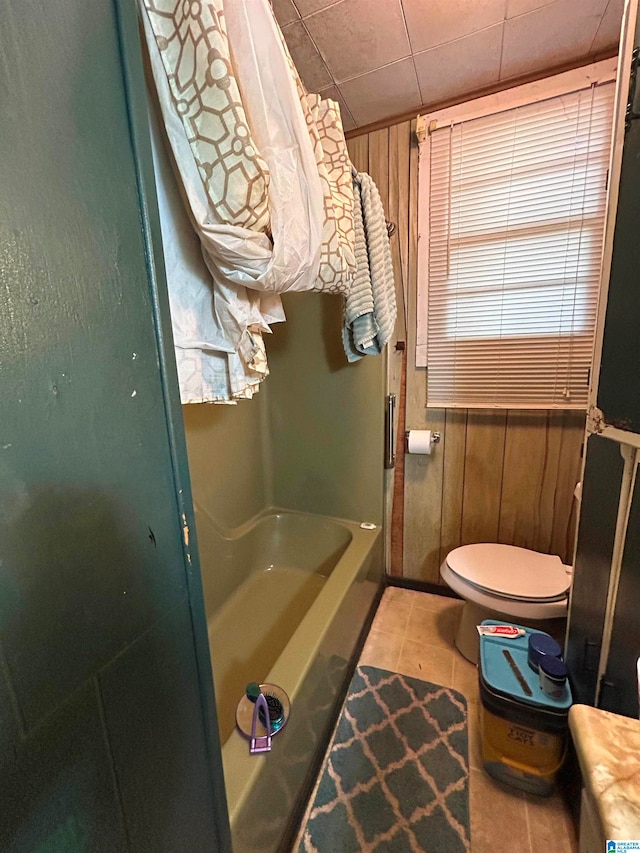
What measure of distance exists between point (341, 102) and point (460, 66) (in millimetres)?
466

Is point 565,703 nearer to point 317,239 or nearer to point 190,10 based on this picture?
point 317,239

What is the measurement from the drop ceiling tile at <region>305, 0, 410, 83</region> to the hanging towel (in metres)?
0.36

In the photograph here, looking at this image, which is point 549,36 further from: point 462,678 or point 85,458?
point 462,678

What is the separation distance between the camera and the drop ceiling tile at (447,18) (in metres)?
1.13

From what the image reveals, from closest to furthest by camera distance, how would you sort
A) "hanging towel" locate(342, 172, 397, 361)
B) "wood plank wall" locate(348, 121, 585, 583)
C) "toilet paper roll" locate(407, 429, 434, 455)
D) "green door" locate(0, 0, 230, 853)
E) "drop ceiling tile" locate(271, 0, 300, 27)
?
1. "green door" locate(0, 0, 230, 853)
2. "drop ceiling tile" locate(271, 0, 300, 27)
3. "hanging towel" locate(342, 172, 397, 361)
4. "wood plank wall" locate(348, 121, 585, 583)
5. "toilet paper roll" locate(407, 429, 434, 455)

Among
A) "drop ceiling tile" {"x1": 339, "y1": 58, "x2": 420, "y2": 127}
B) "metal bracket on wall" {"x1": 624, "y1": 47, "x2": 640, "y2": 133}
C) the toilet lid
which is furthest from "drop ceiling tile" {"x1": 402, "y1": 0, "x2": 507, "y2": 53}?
the toilet lid

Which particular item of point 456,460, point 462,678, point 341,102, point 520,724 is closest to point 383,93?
point 341,102

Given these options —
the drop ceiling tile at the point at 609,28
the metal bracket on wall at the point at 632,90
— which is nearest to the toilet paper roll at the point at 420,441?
the metal bracket on wall at the point at 632,90

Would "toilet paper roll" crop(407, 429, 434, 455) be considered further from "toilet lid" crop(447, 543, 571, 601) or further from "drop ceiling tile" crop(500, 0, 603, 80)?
"drop ceiling tile" crop(500, 0, 603, 80)

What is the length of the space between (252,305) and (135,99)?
0.44 m

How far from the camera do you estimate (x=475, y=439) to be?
1.75 m

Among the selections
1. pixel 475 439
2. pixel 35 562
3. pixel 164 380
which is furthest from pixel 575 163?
pixel 35 562

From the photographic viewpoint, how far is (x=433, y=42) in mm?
1255

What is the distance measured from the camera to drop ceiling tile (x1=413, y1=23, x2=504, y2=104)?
1.26 m
